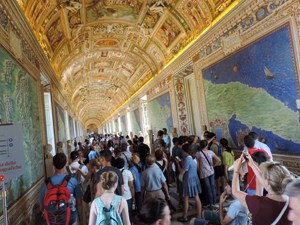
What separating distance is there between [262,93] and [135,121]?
1865 cm

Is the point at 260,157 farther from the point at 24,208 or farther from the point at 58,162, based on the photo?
the point at 24,208

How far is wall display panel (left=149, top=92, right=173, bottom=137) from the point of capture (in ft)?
48.7

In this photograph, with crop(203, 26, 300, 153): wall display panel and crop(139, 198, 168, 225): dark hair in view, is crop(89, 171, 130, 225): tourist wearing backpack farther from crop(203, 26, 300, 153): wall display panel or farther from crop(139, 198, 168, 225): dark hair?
crop(203, 26, 300, 153): wall display panel

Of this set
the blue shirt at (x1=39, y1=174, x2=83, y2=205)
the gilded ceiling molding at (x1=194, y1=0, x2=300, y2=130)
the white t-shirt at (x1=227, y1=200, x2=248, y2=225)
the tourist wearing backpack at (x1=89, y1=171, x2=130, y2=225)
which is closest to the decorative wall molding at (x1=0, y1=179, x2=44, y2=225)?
the blue shirt at (x1=39, y1=174, x2=83, y2=205)

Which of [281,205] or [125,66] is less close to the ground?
[125,66]

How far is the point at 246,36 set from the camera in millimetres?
7512

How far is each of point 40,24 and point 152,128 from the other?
1113cm

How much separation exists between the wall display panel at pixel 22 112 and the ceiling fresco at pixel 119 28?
2793 millimetres

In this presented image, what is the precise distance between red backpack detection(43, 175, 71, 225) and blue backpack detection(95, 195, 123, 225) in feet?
2.24

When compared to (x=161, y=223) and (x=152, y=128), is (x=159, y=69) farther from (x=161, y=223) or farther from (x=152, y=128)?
(x=161, y=223)

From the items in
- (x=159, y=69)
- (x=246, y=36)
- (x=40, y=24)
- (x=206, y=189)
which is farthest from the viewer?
(x=159, y=69)

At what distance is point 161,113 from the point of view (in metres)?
16.2

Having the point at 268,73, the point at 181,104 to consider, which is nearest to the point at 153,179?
the point at 268,73

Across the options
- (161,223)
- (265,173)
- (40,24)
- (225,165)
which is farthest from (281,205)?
(40,24)
